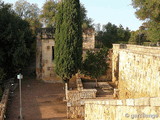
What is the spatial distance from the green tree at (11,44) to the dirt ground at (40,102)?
1897 millimetres

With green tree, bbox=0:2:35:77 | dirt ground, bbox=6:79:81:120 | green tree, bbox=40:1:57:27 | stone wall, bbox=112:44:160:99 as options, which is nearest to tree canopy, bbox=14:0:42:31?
green tree, bbox=40:1:57:27

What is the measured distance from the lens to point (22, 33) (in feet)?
58.9

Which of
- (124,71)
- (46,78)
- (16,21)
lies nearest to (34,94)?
(46,78)

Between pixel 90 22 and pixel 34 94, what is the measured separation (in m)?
24.8

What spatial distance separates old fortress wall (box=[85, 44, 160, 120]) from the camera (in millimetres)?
4055

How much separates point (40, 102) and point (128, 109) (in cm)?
961

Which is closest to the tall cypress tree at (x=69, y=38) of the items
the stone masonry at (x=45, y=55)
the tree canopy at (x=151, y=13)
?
the stone masonry at (x=45, y=55)

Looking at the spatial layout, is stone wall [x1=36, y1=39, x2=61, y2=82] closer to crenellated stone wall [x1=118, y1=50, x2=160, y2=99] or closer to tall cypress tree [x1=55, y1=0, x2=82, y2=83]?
tall cypress tree [x1=55, y1=0, x2=82, y2=83]

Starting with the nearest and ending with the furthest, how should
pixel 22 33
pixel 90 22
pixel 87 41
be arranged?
pixel 22 33 → pixel 87 41 → pixel 90 22

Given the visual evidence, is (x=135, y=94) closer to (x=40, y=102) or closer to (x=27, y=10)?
(x=40, y=102)

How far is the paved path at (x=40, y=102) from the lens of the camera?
1108cm

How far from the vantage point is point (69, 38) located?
13844mm

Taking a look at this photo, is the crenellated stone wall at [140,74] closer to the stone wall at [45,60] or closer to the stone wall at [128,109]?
the stone wall at [128,109]

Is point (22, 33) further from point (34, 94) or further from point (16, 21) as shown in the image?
point (34, 94)
